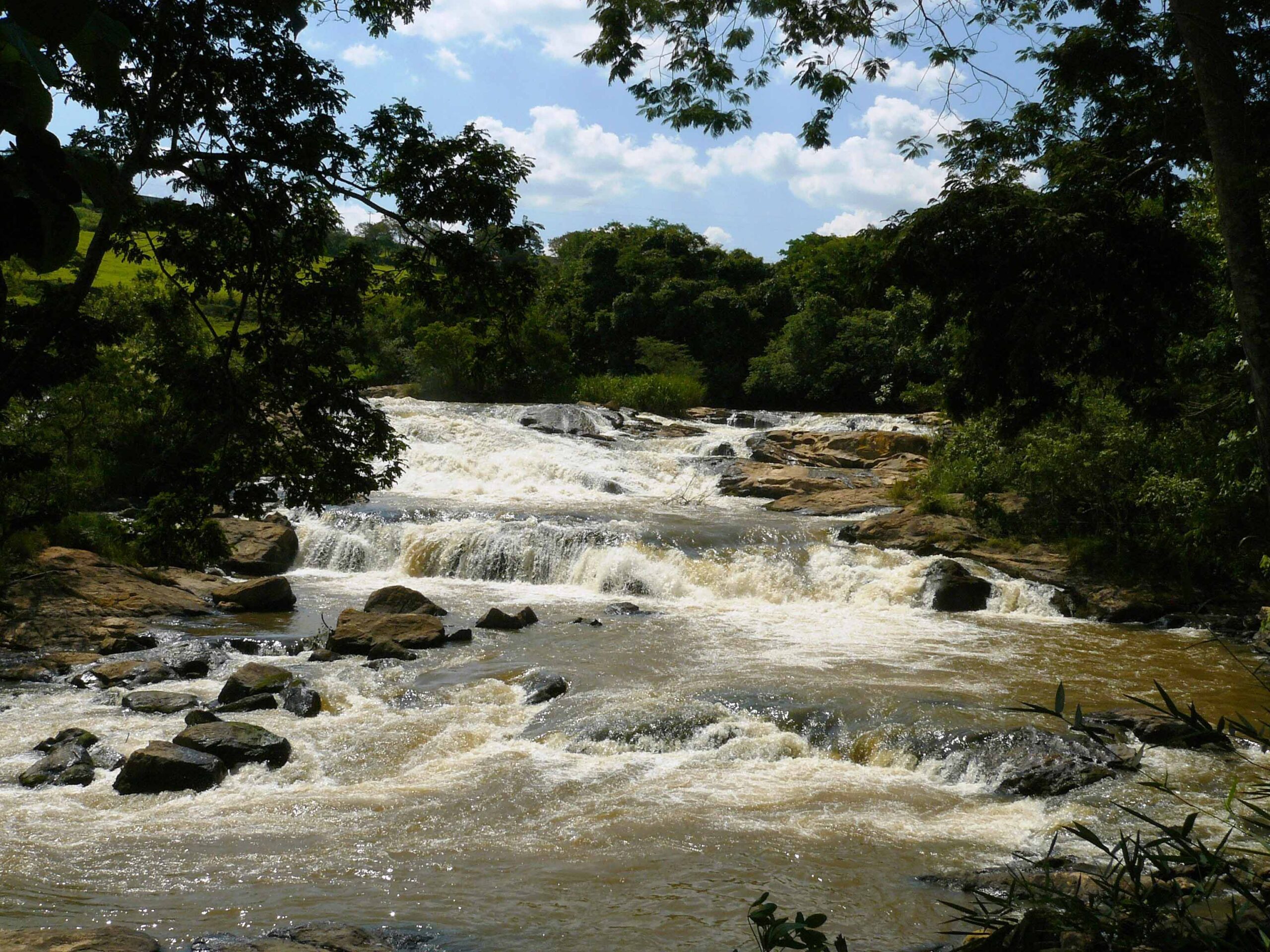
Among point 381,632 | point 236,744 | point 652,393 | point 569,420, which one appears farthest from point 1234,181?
point 652,393

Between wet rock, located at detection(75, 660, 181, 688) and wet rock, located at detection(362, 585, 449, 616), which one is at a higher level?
wet rock, located at detection(362, 585, 449, 616)

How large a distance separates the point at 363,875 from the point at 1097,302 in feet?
19.9

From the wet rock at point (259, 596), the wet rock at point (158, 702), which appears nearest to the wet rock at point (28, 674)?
the wet rock at point (158, 702)

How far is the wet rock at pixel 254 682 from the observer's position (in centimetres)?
969

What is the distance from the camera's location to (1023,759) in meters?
7.99

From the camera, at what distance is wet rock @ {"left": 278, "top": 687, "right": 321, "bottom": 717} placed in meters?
9.46

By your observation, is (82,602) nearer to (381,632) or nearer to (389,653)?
(381,632)

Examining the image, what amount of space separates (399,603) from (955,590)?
7916mm

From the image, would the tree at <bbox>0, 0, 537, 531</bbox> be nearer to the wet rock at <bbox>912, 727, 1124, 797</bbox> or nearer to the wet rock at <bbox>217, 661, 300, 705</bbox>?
the wet rock at <bbox>217, 661, 300, 705</bbox>

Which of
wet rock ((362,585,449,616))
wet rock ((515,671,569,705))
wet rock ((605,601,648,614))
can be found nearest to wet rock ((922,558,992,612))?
wet rock ((605,601,648,614))

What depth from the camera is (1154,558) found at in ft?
49.2

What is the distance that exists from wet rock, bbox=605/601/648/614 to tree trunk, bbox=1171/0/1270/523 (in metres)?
9.80

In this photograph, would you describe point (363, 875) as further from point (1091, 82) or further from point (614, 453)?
point (614, 453)

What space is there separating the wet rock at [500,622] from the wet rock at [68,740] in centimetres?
535
